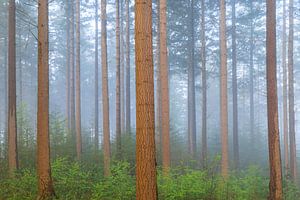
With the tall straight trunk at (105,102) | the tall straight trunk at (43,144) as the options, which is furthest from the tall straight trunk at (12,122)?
the tall straight trunk at (105,102)

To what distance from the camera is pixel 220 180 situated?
13.2 m

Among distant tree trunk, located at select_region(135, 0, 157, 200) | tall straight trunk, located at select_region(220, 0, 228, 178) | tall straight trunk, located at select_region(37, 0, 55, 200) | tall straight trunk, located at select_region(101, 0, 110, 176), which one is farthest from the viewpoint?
tall straight trunk, located at select_region(220, 0, 228, 178)

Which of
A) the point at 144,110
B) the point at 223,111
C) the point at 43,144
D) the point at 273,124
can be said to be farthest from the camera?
the point at 223,111

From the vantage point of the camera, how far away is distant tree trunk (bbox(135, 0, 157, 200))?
21.6 ft

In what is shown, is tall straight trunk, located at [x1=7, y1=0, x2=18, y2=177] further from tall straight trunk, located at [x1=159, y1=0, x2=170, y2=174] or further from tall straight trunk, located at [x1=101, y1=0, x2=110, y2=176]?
tall straight trunk, located at [x1=159, y1=0, x2=170, y2=174]

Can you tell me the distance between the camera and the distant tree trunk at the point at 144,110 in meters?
6.57

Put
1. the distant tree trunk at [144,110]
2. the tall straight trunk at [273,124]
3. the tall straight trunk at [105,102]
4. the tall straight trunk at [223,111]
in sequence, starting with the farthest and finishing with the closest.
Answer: the tall straight trunk at [223,111], the tall straight trunk at [105,102], the tall straight trunk at [273,124], the distant tree trunk at [144,110]

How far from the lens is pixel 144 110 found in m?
6.74

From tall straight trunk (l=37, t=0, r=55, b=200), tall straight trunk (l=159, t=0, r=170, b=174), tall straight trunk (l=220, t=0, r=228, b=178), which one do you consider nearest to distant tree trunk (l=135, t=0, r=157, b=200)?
tall straight trunk (l=37, t=0, r=55, b=200)

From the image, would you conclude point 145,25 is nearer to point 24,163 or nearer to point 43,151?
point 43,151

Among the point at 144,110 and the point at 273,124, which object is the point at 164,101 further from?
the point at 144,110

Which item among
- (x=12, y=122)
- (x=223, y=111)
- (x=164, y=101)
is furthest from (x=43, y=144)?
(x=223, y=111)

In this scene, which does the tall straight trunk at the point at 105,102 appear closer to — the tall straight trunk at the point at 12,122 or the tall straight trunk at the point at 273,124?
the tall straight trunk at the point at 12,122

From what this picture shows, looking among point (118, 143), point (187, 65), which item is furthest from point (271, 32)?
point (187, 65)
